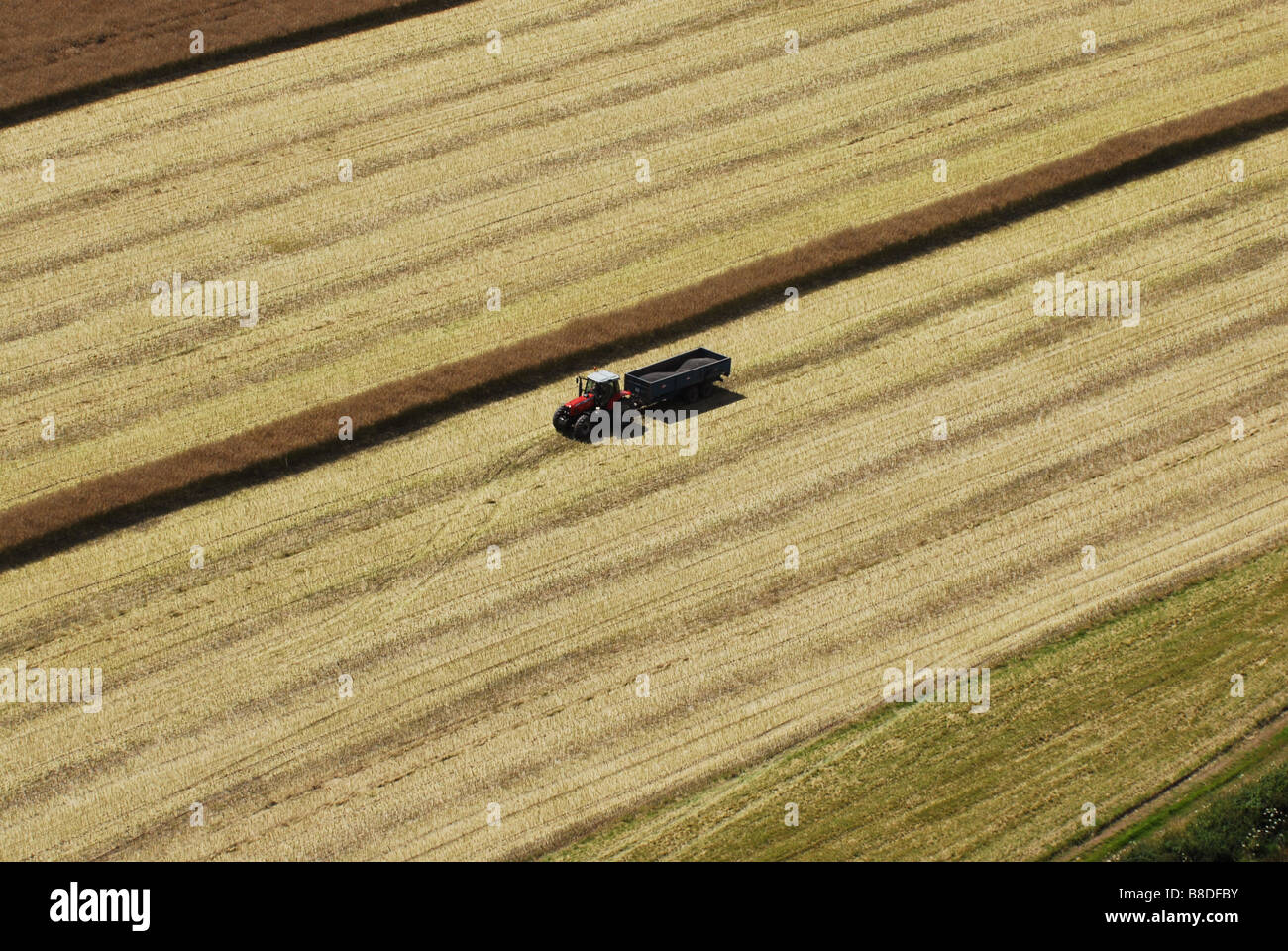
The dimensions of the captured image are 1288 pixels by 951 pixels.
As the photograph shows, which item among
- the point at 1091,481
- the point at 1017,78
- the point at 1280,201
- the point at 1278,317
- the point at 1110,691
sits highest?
the point at 1017,78

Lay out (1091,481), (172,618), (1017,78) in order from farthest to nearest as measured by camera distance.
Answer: (1017,78) < (1091,481) < (172,618)

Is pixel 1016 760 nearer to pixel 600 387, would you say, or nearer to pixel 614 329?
pixel 600 387

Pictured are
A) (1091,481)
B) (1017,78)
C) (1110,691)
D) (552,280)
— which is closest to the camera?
(1110,691)

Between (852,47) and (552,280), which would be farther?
(852,47)

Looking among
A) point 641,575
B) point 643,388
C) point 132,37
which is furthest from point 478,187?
point 641,575

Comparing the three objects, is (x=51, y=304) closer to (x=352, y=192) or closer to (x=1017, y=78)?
(x=352, y=192)
